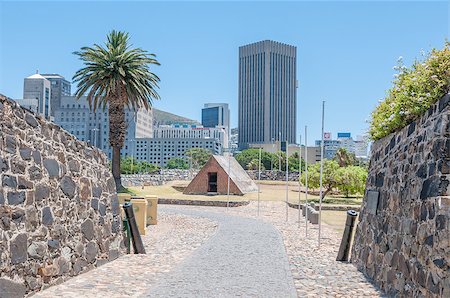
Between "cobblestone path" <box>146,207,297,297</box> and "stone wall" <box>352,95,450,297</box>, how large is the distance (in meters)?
1.63

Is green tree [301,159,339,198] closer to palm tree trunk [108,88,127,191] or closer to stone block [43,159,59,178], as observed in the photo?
palm tree trunk [108,88,127,191]

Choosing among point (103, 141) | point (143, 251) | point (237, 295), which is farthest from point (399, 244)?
point (103, 141)

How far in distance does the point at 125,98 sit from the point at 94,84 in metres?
2.48

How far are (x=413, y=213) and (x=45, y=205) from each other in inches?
213

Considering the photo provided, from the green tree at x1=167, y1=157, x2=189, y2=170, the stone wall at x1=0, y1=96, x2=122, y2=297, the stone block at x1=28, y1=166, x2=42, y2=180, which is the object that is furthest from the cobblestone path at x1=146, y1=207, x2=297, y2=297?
the green tree at x1=167, y1=157, x2=189, y2=170

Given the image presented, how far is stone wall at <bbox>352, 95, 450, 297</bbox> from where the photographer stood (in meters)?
5.96

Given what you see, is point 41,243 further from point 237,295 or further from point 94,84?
point 94,84

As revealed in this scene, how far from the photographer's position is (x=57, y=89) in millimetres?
175750

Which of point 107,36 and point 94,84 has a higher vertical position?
point 107,36

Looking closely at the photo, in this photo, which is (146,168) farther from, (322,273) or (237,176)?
(322,273)

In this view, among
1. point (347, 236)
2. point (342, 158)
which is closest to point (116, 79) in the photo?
point (347, 236)

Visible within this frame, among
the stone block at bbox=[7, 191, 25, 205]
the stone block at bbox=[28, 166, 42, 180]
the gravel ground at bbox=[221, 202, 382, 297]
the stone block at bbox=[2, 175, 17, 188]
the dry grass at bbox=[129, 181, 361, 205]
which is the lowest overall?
the gravel ground at bbox=[221, 202, 382, 297]

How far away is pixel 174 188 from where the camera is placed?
52.9m

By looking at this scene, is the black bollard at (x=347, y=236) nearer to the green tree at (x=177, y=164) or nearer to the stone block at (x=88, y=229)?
the stone block at (x=88, y=229)
